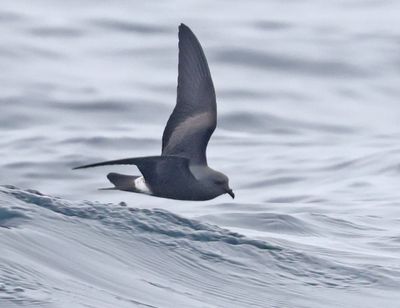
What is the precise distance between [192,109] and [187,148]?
1.03 ft

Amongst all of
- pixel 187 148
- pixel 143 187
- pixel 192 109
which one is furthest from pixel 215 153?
pixel 143 187

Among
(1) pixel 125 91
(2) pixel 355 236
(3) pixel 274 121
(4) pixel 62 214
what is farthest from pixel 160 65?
(4) pixel 62 214

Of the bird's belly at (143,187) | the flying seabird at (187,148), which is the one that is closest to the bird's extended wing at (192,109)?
the flying seabird at (187,148)

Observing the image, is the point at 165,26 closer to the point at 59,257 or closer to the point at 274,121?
the point at 274,121

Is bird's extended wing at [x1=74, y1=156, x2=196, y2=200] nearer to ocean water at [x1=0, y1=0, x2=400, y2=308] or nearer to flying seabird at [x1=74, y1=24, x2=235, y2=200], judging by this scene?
flying seabird at [x1=74, y1=24, x2=235, y2=200]

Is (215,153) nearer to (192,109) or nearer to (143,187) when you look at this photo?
(192,109)

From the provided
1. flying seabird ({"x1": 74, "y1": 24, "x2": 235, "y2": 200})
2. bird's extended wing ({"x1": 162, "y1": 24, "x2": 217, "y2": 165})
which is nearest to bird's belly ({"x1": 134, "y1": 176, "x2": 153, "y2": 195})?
flying seabird ({"x1": 74, "y1": 24, "x2": 235, "y2": 200})

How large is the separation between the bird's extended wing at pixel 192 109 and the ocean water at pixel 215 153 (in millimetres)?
690

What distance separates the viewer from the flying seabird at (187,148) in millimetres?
8461

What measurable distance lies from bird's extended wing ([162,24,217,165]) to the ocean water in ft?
2.26

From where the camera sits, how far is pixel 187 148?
883cm

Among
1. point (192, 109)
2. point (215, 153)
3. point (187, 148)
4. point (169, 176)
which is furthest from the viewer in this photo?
point (215, 153)

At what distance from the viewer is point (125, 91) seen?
16.6 metres

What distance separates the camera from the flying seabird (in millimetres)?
8461
